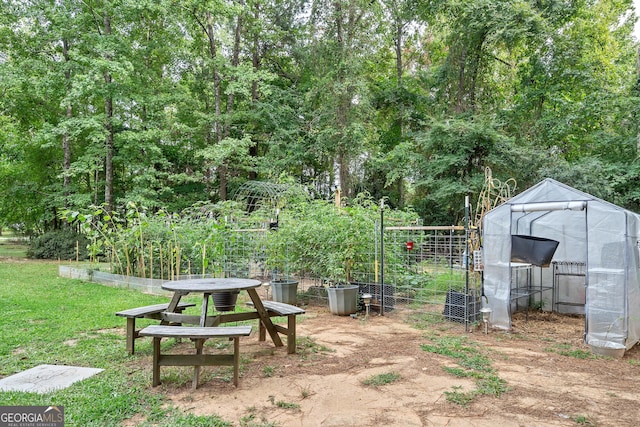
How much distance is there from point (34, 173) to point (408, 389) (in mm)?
17632

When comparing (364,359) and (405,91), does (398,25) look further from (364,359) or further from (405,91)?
(364,359)

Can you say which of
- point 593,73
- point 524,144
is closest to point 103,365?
point 524,144

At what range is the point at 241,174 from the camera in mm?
17812

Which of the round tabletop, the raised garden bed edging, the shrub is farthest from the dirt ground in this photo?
the shrub

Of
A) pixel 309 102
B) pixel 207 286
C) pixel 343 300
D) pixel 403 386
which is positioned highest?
pixel 309 102

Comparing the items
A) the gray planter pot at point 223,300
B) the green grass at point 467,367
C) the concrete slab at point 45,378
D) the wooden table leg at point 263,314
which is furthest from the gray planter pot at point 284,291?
the concrete slab at point 45,378

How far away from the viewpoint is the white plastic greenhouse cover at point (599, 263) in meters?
4.41

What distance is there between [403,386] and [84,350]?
10.4ft

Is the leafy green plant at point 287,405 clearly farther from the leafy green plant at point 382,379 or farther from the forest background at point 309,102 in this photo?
the forest background at point 309,102

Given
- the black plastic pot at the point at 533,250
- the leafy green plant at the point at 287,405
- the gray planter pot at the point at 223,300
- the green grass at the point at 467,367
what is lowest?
the green grass at the point at 467,367

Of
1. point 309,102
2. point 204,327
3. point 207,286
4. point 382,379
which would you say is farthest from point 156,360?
point 309,102

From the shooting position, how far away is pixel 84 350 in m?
4.14

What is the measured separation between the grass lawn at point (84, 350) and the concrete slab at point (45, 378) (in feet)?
0.35

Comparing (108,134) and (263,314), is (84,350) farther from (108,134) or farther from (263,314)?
(108,134)
